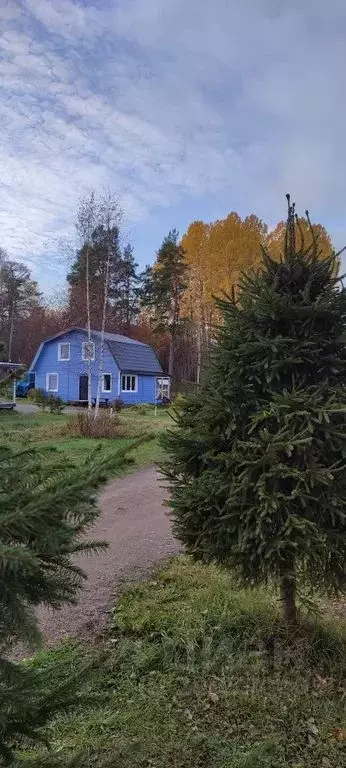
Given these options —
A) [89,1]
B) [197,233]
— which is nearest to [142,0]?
[89,1]

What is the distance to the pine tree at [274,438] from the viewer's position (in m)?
A: 2.86

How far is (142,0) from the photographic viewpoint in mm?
4430

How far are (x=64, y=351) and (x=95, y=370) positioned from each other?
2.91 metres

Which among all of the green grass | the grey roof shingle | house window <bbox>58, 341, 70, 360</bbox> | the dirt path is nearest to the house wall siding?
house window <bbox>58, 341, 70, 360</bbox>

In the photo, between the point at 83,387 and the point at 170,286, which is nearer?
the point at 83,387

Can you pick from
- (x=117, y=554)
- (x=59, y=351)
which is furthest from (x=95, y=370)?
(x=117, y=554)

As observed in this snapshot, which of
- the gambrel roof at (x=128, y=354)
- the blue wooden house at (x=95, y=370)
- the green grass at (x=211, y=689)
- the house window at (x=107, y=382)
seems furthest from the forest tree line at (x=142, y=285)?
the green grass at (x=211, y=689)

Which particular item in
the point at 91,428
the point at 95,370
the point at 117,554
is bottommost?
the point at 117,554

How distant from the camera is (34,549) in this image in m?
1.04

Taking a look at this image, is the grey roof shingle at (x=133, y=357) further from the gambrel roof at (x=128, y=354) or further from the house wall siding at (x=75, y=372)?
the house wall siding at (x=75, y=372)

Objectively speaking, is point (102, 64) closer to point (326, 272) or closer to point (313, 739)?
point (326, 272)

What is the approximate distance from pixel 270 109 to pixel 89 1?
17.0ft

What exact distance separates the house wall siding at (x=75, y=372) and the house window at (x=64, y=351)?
16 centimetres

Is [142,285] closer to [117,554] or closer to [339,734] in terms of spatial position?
[117,554]
